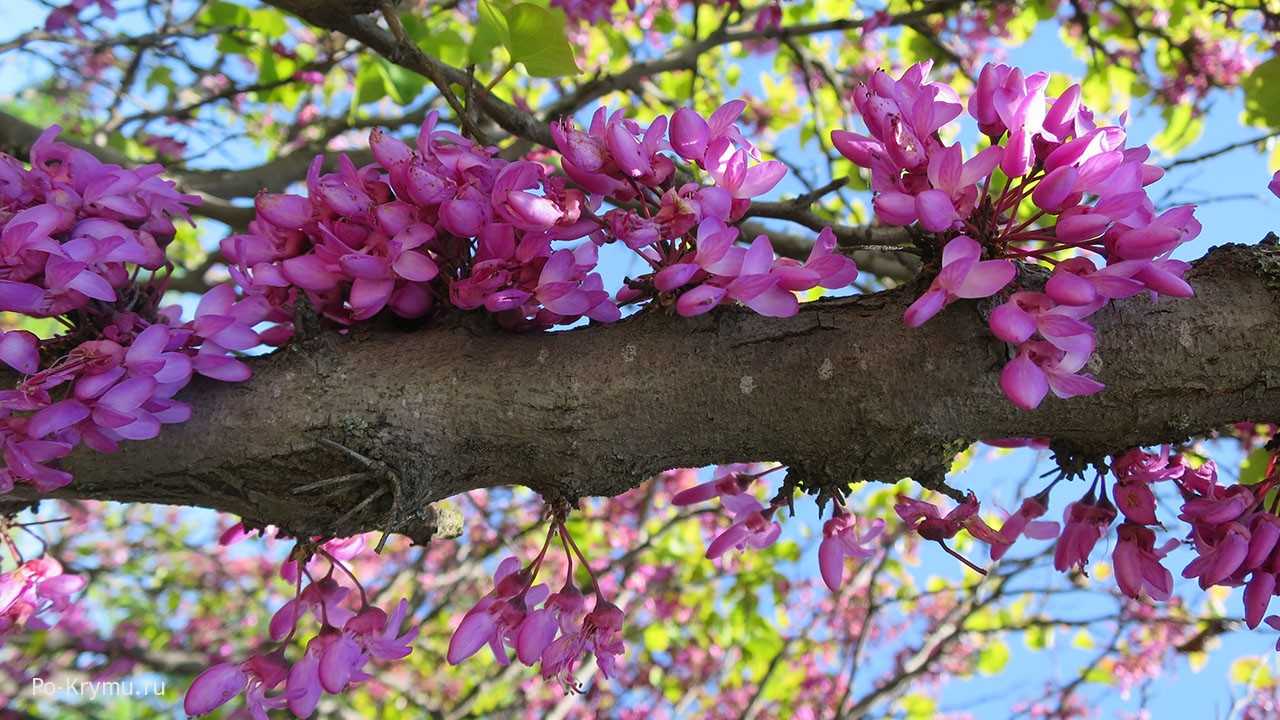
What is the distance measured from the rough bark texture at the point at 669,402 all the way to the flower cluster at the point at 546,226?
0.22ft

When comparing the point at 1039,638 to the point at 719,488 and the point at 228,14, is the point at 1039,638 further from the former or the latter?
the point at 228,14

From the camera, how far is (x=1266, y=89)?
5.70ft

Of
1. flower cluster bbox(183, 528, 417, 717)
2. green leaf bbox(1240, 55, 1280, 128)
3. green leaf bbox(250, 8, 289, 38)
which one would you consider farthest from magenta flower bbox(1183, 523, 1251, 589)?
green leaf bbox(250, 8, 289, 38)

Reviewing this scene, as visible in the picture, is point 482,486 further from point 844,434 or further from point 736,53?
point 736,53

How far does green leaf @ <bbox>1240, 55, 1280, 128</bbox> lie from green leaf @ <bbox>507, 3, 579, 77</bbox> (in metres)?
1.46

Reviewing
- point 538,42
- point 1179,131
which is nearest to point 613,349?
point 538,42

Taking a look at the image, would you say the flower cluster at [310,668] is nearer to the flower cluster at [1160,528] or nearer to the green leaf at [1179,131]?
the flower cluster at [1160,528]

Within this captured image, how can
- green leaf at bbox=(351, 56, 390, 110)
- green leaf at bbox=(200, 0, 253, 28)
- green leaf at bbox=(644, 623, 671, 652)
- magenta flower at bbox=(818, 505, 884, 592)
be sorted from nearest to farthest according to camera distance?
1. magenta flower at bbox=(818, 505, 884, 592)
2. green leaf at bbox=(351, 56, 390, 110)
3. green leaf at bbox=(200, 0, 253, 28)
4. green leaf at bbox=(644, 623, 671, 652)

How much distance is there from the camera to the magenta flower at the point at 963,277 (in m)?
0.77

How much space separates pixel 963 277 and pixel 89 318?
101 cm

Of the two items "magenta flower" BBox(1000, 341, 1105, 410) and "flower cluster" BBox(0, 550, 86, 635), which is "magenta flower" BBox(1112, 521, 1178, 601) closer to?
"magenta flower" BBox(1000, 341, 1105, 410)

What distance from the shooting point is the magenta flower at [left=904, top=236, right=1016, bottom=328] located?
2.54 ft

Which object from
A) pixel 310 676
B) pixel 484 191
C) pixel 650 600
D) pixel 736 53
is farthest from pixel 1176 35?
pixel 310 676

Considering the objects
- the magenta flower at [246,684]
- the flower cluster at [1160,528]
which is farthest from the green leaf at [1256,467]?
the magenta flower at [246,684]
